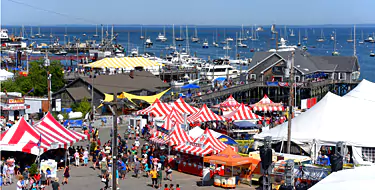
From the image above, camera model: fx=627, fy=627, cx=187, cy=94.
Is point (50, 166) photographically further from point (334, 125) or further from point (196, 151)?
point (334, 125)

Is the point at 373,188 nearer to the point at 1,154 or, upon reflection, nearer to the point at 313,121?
the point at 313,121

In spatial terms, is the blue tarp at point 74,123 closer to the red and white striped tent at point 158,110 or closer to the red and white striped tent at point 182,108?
the red and white striped tent at point 158,110

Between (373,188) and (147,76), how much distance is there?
36.8 meters

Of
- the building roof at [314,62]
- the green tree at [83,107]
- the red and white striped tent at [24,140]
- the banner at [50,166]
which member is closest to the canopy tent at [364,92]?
the green tree at [83,107]

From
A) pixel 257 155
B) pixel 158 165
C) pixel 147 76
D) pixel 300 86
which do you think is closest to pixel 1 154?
pixel 158 165

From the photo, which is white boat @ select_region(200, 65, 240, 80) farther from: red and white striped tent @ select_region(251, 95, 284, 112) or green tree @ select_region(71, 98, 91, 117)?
red and white striped tent @ select_region(251, 95, 284, 112)

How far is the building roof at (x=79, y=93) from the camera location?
4275 cm

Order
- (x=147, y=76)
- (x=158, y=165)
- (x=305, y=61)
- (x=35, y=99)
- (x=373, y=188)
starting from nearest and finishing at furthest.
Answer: (x=373, y=188) → (x=158, y=165) → (x=35, y=99) → (x=147, y=76) → (x=305, y=61)

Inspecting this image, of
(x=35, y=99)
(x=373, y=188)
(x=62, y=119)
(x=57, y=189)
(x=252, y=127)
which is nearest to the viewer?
(x=373, y=188)

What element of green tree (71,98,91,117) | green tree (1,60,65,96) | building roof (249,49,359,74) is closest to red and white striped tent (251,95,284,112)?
green tree (71,98,91,117)

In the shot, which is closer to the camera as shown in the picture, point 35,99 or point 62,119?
point 62,119

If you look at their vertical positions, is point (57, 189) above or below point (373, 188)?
below

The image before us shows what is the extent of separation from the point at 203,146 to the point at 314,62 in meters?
33.5

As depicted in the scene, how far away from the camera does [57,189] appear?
2072 cm
